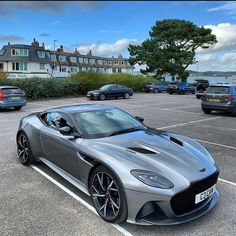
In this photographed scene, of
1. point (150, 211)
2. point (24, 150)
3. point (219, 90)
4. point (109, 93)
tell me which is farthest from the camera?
point (109, 93)

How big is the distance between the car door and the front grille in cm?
156

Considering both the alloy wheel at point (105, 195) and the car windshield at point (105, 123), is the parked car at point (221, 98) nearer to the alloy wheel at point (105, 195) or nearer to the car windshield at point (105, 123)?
the car windshield at point (105, 123)

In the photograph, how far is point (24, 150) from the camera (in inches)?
250

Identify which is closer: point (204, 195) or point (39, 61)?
point (204, 195)

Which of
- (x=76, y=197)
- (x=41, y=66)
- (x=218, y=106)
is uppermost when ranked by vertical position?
(x=41, y=66)

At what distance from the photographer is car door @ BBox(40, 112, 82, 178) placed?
4.66 metres

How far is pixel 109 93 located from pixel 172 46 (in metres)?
23.3

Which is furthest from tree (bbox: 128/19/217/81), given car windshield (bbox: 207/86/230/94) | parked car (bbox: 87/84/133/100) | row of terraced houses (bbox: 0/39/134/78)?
car windshield (bbox: 207/86/230/94)

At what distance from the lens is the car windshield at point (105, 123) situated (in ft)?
15.9

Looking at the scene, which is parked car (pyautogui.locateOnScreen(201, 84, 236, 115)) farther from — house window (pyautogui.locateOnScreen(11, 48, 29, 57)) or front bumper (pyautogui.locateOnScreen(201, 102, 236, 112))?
house window (pyautogui.locateOnScreen(11, 48, 29, 57))

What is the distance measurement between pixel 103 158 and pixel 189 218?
4.07ft

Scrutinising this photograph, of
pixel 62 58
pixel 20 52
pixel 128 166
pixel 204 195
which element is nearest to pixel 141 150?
pixel 128 166

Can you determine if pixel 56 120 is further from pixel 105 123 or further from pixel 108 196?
pixel 108 196

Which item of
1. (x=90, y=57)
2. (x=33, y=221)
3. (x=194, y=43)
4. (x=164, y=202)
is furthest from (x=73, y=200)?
(x=90, y=57)
